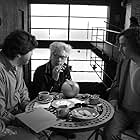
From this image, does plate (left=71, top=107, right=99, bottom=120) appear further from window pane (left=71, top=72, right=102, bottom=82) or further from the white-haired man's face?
window pane (left=71, top=72, right=102, bottom=82)

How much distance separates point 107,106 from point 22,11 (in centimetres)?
228

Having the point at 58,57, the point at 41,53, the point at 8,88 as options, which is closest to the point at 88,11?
the point at 41,53

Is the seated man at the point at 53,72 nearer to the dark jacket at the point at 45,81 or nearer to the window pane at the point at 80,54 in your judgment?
the dark jacket at the point at 45,81

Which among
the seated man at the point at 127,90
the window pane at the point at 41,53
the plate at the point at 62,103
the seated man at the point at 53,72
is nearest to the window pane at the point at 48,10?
the window pane at the point at 41,53

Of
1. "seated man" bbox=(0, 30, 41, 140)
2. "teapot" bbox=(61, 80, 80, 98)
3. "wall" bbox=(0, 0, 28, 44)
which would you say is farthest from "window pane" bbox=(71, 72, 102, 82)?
"seated man" bbox=(0, 30, 41, 140)

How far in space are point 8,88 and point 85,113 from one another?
0.60 metres

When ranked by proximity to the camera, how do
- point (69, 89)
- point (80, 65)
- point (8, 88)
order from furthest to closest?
point (80, 65), point (69, 89), point (8, 88)

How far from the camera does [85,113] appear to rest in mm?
1532

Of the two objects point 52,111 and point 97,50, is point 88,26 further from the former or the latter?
point 52,111

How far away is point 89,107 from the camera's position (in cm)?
166

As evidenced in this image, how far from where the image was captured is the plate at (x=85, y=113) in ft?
4.86

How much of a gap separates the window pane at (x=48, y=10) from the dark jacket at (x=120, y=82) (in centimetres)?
206

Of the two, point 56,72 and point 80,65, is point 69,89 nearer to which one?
point 56,72

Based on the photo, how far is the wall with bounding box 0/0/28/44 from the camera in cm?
255
